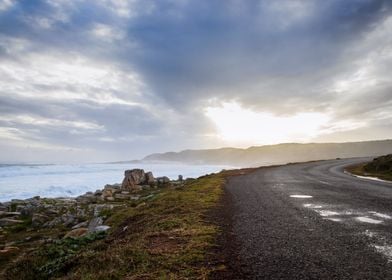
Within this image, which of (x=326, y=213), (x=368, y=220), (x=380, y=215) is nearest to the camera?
(x=368, y=220)

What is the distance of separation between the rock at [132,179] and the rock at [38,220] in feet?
43.5

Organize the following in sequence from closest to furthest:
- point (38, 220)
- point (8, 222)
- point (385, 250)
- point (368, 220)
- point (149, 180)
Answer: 1. point (385, 250)
2. point (368, 220)
3. point (38, 220)
4. point (8, 222)
5. point (149, 180)

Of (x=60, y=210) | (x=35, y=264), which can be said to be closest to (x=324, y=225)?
(x=35, y=264)

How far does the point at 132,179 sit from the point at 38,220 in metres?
16.3

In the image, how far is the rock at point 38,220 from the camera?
1819cm

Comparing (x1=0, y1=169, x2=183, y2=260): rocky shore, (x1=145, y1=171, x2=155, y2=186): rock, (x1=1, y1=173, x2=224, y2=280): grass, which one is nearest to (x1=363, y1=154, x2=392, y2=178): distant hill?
(x1=145, y1=171, x2=155, y2=186): rock

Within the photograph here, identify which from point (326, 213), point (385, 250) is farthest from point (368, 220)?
point (385, 250)

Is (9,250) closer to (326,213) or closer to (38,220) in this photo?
(38,220)

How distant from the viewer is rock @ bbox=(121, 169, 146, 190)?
33.8 meters

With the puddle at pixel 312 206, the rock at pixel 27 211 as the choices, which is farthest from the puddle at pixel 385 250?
the rock at pixel 27 211

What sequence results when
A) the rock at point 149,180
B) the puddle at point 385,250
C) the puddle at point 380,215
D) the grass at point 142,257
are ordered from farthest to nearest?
the rock at point 149,180 < the puddle at point 380,215 < the puddle at point 385,250 < the grass at point 142,257

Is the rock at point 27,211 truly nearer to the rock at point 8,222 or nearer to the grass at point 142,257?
the rock at point 8,222

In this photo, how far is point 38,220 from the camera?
18.6m

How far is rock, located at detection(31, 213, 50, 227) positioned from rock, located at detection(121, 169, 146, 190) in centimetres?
1327
